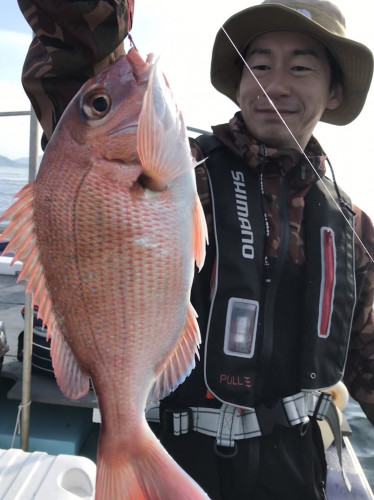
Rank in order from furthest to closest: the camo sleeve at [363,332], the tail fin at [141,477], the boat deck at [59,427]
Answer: the boat deck at [59,427] → the camo sleeve at [363,332] → the tail fin at [141,477]

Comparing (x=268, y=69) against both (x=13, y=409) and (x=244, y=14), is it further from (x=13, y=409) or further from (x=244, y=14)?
(x=13, y=409)

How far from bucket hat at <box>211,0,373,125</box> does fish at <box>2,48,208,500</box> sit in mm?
950

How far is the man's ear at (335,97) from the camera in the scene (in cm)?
204

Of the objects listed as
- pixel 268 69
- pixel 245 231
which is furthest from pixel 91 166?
pixel 268 69

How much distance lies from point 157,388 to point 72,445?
2.17 metres

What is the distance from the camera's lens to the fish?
1001mm

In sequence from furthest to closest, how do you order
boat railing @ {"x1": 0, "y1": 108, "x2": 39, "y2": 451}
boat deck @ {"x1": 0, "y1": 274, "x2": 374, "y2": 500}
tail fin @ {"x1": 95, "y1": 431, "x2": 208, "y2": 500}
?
boat deck @ {"x1": 0, "y1": 274, "x2": 374, "y2": 500} < boat railing @ {"x1": 0, "y1": 108, "x2": 39, "y2": 451} < tail fin @ {"x1": 95, "y1": 431, "x2": 208, "y2": 500}

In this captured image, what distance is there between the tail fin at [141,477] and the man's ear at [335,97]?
1760mm

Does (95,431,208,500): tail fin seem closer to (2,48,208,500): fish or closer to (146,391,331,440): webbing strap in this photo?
(2,48,208,500): fish

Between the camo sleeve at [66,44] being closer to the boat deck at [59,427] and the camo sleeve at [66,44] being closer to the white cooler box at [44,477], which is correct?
the white cooler box at [44,477]

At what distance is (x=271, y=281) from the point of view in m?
1.78

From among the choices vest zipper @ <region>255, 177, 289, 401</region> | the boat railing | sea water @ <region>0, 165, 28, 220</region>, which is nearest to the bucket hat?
vest zipper @ <region>255, 177, 289, 401</region>

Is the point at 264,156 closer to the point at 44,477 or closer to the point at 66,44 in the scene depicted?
the point at 66,44

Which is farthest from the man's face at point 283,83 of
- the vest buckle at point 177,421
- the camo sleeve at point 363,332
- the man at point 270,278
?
the vest buckle at point 177,421
